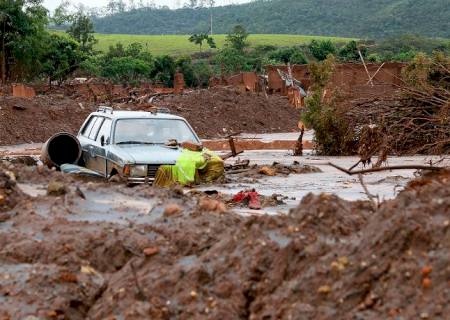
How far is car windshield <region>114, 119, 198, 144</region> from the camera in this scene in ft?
51.8

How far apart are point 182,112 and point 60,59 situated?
25243 mm

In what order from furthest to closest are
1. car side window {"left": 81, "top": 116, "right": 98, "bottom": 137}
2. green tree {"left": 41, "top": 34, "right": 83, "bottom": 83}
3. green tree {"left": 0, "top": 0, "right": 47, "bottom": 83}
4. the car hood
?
green tree {"left": 41, "top": 34, "right": 83, "bottom": 83} → green tree {"left": 0, "top": 0, "right": 47, "bottom": 83} → car side window {"left": 81, "top": 116, "right": 98, "bottom": 137} → the car hood

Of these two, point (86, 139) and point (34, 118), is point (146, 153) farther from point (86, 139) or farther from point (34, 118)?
point (34, 118)

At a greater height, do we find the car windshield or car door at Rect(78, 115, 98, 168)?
the car windshield

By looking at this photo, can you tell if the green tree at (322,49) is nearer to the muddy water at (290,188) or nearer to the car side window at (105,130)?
the muddy water at (290,188)

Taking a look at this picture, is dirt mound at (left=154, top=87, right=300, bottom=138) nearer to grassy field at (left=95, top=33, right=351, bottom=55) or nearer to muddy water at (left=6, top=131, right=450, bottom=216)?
muddy water at (left=6, top=131, right=450, bottom=216)

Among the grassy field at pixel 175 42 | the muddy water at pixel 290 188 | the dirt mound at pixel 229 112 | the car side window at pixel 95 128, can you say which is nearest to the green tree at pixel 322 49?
the dirt mound at pixel 229 112

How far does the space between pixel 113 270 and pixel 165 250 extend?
506mm

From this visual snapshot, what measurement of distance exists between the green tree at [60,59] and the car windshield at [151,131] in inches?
1836

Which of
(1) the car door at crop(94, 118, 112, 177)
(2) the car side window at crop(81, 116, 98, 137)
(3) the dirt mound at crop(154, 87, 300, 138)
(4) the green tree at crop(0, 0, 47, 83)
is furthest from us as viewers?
→ (4) the green tree at crop(0, 0, 47, 83)

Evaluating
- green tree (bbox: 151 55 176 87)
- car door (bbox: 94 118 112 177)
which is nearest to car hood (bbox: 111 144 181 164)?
car door (bbox: 94 118 112 177)

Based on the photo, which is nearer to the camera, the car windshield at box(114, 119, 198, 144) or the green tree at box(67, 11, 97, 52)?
the car windshield at box(114, 119, 198, 144)

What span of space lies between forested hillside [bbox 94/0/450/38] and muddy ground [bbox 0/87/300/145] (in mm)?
95647

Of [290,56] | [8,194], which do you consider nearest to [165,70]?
[290,56]
